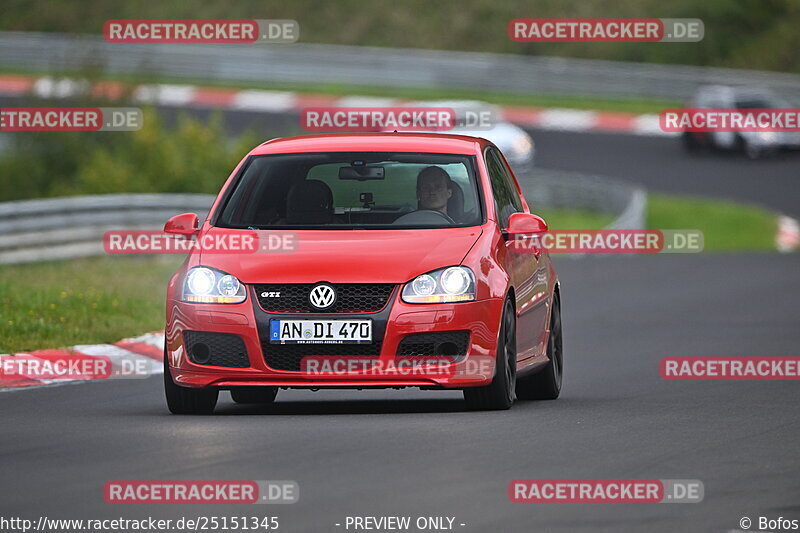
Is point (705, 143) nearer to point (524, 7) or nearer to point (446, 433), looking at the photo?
point (524, 7)

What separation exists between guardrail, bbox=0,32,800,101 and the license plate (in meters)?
39.0

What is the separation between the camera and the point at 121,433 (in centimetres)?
940

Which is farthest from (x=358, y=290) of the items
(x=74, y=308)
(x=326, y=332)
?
(x=74, y=308)

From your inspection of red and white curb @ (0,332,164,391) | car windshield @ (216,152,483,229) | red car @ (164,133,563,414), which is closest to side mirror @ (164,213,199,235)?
red car @ (164,133,563,414)

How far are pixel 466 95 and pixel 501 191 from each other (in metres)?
38.4

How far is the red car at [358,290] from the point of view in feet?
32.5

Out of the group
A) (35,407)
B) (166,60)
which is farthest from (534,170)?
(35,407)

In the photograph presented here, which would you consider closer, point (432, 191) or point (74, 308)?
point (432, 191)

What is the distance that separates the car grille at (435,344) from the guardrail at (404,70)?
128 feet

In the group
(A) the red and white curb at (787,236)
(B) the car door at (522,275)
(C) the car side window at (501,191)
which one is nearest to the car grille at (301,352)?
(B) the car door at (522,275)

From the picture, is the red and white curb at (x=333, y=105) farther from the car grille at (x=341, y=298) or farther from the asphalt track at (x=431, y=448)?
the car grille at (x=341, y=298)

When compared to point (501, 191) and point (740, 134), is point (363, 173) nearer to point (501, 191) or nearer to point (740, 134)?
point (501, 191)

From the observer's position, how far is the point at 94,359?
1376cm

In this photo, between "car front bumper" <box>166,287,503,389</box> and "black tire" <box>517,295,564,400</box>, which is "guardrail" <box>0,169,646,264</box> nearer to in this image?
"black tire" <box>517,295,564,400</box>
